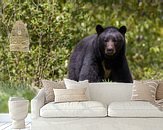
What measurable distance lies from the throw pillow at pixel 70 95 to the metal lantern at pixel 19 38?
4.17 feet

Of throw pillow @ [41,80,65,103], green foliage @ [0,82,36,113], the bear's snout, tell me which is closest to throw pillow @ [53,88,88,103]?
throw pillow @ [41,80,65,103]

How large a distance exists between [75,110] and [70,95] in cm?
28

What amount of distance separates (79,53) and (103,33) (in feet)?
1.43

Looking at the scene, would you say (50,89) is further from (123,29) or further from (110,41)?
(123,29)

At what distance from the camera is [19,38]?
5.39 m

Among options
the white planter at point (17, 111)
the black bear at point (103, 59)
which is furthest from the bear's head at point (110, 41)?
the white planter at point (17, 111)

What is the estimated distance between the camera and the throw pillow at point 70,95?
4.36 metres

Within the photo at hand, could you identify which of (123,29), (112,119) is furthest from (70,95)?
(123,29)

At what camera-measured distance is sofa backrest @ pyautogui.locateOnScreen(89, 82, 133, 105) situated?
477 centimetres

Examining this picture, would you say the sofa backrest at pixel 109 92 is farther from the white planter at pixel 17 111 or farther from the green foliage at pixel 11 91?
the green foliage at pixel 11 91

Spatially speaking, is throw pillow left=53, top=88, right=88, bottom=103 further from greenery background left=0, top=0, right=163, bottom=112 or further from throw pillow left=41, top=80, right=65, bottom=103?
greenery background left=0, top=0, right=163, bottom=112

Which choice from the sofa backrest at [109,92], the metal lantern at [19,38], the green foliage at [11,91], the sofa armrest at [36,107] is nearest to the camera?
the sofa armrest at [36,107]

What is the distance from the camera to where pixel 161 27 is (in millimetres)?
5469

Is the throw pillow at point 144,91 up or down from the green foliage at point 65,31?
down
